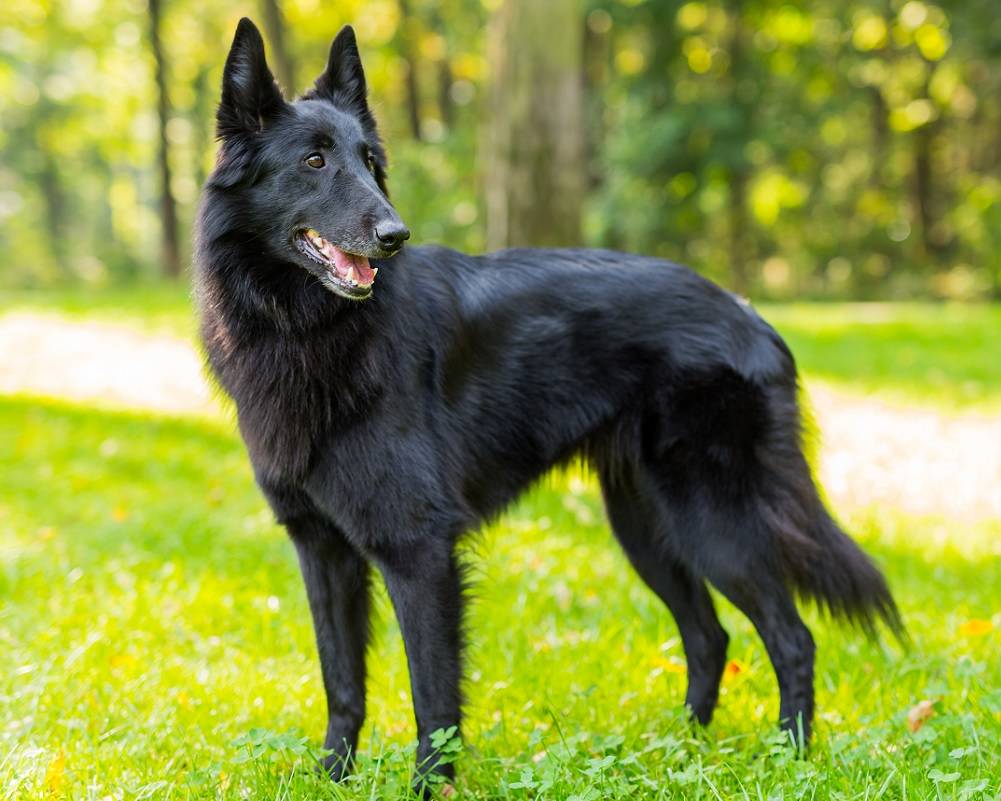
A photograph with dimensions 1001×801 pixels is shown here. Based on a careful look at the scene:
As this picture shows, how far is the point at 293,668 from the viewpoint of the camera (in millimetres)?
3664

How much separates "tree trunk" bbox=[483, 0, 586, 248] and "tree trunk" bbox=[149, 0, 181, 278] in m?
18.6

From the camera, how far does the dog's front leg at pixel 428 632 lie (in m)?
2.79

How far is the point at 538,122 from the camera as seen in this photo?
659 centimetres

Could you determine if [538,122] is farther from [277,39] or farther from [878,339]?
[277,39]

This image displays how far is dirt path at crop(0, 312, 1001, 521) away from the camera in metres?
6.00

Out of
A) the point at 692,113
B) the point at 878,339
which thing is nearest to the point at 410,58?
the point at 692,113

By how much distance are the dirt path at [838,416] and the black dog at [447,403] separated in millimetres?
933

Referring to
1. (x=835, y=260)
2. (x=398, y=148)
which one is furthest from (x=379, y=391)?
(x=835, y=260)

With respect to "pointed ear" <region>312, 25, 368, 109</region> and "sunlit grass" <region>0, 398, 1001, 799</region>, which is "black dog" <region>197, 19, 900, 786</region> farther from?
"sunlit grass" <region>0, 398, 1001, 799</region>

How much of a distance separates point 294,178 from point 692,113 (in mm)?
17599

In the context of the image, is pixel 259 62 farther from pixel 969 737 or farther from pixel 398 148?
pixel 398 148

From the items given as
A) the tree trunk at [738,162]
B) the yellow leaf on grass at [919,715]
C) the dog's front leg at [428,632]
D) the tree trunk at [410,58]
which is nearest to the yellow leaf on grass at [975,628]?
the yellow leaf on grass at [919,715]

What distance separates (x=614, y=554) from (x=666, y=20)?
53.7 ft

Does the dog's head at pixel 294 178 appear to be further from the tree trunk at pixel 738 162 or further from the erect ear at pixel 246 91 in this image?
the tree trunk at pixel 738 162
